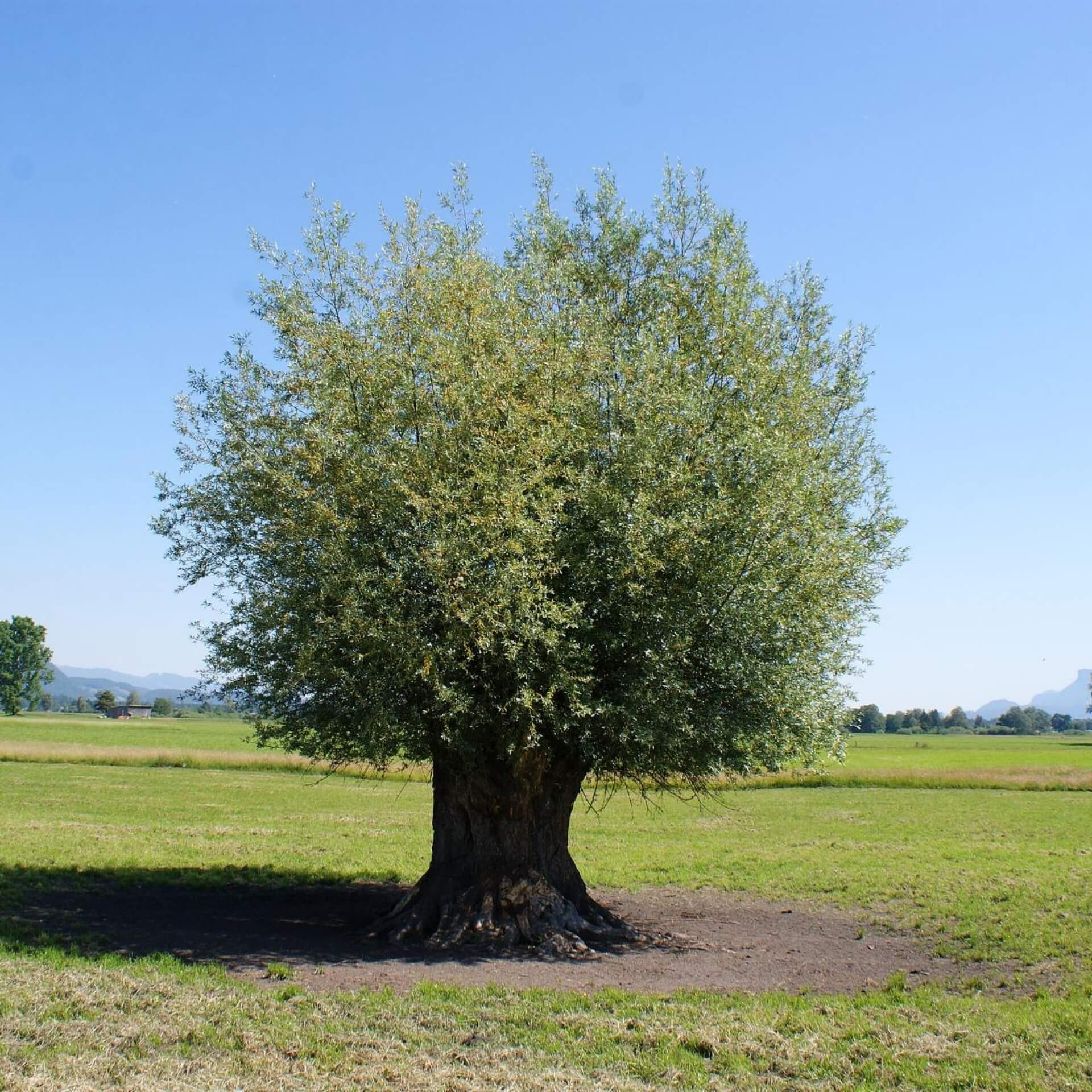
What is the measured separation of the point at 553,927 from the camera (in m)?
16.7

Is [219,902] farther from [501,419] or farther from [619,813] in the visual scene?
[619,813]

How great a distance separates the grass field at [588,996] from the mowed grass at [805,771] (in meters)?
3.61

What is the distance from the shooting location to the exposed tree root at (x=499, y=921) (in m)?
16.4

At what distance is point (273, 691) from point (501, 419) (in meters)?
6.20

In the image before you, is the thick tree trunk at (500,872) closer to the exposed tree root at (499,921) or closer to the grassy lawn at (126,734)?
the exposed tree root at (499,921)

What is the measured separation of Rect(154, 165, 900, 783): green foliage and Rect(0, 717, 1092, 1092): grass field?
169 inches

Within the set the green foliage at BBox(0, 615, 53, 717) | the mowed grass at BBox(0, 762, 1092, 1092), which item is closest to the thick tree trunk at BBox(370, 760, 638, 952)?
the mowed grass at BBox(0, 762, 1092, 1092)

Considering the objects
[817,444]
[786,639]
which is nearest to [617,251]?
[817,444]

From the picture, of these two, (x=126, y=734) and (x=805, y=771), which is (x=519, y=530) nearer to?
(x=805, y=771)

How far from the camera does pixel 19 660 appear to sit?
176m

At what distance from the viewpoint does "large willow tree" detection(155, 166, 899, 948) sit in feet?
48.3

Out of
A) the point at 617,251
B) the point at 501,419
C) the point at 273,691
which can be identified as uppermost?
the point at 617,251

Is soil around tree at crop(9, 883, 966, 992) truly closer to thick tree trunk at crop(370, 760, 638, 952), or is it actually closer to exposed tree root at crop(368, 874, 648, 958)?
exposed tree root at crop(368, 874, 648, 958)

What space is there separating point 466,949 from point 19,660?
615 feet
